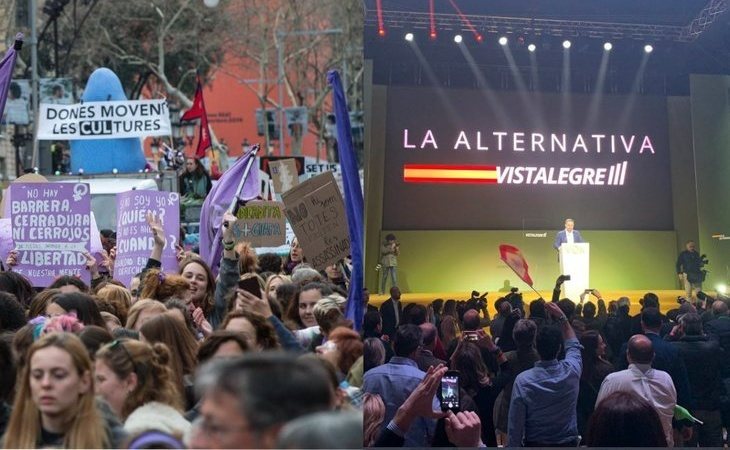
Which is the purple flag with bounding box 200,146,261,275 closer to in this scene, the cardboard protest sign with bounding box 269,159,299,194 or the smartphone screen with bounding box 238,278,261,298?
the cardboard protest sign with bounding box 269,159,299,194

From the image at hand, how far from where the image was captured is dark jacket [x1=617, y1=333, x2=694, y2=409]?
7047mm

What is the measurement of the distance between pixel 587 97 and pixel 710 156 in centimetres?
65

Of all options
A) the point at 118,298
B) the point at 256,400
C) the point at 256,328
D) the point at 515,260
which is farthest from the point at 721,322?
the point at 256,400

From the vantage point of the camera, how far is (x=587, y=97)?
276 inches

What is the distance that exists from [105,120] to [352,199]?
14569 millimetres

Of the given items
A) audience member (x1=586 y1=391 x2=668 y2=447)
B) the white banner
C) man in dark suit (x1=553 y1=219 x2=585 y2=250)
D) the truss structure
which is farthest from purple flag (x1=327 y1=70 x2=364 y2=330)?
the white banner

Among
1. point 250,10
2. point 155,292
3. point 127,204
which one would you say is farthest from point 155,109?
point 250,10

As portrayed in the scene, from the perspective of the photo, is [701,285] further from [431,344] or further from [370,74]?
[370,74]

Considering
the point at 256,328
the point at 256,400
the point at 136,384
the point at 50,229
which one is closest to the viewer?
the point at 256,400

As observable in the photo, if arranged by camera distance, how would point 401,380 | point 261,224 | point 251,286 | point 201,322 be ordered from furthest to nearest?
point 261,224, point 201,322, point 251,286, point 401,380

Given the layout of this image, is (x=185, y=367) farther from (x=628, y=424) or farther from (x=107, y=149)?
(x=107, y=149)

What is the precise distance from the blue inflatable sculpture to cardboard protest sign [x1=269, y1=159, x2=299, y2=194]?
35.0ft

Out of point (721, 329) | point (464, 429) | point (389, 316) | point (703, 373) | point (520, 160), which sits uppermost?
point (520, 160)

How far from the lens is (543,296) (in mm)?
6988
